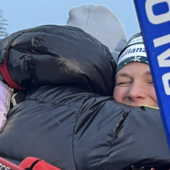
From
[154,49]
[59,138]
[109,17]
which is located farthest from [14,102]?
[109,17]

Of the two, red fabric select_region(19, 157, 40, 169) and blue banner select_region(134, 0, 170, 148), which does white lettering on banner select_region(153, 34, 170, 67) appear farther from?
red fabric select_region(19, 157, 40, 169)

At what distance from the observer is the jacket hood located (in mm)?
905

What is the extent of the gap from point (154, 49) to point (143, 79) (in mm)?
653

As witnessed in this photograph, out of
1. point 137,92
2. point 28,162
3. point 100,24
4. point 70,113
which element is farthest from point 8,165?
point 100,24

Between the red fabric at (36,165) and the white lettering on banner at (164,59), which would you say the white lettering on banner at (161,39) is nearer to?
the white lettering on banner at (164,59)

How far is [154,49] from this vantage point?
375mm

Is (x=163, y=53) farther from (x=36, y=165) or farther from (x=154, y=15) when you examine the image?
(x=36, y=165)

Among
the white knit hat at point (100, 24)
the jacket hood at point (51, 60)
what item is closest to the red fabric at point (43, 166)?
the jacket hood at point (51, 60)

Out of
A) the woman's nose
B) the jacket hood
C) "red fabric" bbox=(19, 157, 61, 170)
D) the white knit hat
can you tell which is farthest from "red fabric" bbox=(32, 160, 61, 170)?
the white knit hat

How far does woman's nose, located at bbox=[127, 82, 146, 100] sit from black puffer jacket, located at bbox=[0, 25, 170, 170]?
0.09 m

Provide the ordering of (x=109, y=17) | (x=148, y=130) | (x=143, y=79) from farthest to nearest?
(x=109, y=17)
(x=143, y=79)
(x=148, y=130)

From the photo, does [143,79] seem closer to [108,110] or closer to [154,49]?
[108,110]

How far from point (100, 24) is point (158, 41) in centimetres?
118

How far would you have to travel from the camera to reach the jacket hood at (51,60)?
0.91 m
